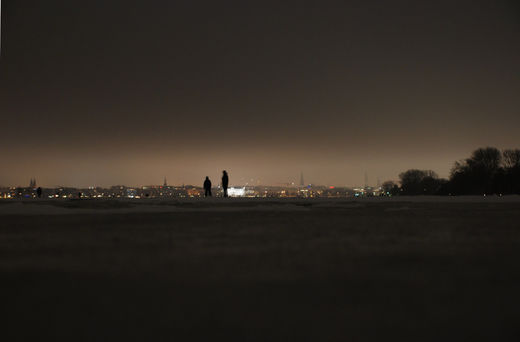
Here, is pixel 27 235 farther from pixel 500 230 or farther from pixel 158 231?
pixel 500 230

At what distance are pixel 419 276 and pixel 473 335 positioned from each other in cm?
79

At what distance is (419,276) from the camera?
2.16 meters

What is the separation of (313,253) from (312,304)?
1235 mm

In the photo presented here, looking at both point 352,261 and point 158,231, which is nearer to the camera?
point 352,261

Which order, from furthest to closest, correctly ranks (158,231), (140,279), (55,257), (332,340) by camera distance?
(158,231) → (55,257) → (140,279) → (332,340)

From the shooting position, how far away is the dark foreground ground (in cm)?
143

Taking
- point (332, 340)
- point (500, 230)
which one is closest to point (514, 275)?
point (332, 340)

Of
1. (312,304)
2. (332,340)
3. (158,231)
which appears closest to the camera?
(332,340)

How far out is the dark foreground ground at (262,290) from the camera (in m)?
1.43

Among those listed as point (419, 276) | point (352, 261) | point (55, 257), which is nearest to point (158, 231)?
point (55, 257)

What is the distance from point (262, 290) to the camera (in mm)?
1911

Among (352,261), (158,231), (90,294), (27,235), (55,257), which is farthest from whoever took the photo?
(158,231)

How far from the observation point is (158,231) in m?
4.45

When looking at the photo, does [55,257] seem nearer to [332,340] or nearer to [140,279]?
[140,279]
